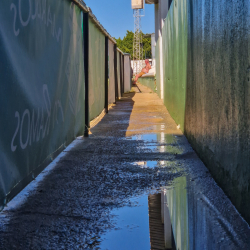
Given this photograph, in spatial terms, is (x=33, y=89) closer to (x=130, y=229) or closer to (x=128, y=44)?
(x=130, y=229)

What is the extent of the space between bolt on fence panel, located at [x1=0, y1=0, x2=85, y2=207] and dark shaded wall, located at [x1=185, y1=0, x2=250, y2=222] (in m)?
1.70

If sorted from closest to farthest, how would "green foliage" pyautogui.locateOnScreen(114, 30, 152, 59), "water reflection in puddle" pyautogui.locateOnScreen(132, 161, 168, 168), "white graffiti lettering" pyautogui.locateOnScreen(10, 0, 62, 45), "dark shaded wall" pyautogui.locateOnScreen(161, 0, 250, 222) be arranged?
"dark shaded wall" pyautogui.locateOnScreen(161, 0, 250, 222) < "white graffiti lettering" pyautogui.locateOnScreen(10, 0, 62, 45) < "water reflection in puddle" pyautogui.locateOnScreen(132, 161, 168, 168) < "green foliage" pyautogui.locateOnScreen(114, 30, 152, 59)

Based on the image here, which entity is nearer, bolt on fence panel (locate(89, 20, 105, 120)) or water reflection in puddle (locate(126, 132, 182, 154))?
water reflection in puddle (locate(126, 132, 182, 154))

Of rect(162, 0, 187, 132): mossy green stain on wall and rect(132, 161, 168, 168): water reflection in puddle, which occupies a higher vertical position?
rect(162, 0, 187, 132): mossy green stain on wall

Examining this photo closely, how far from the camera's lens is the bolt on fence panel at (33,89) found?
3.11 meters

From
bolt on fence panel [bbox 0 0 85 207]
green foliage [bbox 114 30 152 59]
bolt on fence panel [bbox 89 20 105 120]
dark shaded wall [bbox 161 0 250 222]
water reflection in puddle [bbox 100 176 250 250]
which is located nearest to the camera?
water reflection in puddle [bbox 100 176 250 250]

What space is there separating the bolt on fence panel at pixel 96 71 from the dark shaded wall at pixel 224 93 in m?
4.00

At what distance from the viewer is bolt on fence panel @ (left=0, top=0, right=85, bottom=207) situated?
311cm

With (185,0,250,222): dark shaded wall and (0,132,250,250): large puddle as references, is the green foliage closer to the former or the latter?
(185,0,250,222): dark shaded wall

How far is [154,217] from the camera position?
3023 mm

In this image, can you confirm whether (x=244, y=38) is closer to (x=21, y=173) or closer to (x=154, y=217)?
(x=154, y=217)

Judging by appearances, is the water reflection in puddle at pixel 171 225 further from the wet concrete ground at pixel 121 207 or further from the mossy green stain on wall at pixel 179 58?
the mossy green stain on wall at pixel 179 58

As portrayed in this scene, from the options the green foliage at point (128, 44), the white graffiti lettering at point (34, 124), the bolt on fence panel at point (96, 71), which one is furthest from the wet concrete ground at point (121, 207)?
the green foliage at point (128, 44)

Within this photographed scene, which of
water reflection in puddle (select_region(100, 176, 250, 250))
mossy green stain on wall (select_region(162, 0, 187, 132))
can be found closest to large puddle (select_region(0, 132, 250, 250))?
water reflection in puddle (select_region(100, 176, 250, 250))
